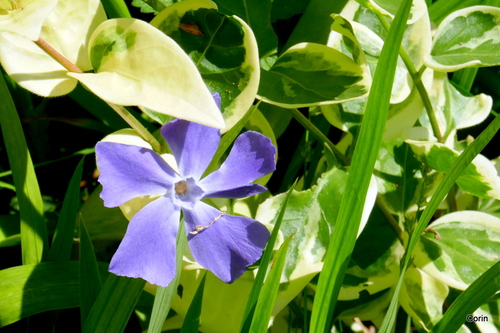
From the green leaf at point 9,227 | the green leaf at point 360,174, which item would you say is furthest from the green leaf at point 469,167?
the green leaf at point 9,227

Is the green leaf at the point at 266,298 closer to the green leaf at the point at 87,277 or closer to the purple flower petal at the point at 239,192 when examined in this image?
the purple flower petal at the point at 239,192

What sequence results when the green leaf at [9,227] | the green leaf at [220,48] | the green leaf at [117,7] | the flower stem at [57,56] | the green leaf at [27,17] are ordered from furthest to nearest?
1. the green leaf at [9,227]
2. the green leaf at [117,7]
3. the green leaf at [220,48]
4. the flower stem at [57,56]
5. the green leaf at [27,17]

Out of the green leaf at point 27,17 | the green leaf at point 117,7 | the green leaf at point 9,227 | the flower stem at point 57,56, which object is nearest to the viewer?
the green leaf at point 27,17

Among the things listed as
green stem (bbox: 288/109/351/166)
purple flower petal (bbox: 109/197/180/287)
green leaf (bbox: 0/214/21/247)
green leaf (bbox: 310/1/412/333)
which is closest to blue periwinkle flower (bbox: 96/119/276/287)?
purple flower petal (bbox: 109/197/180/287)

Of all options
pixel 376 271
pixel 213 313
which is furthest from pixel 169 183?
pixel 376 271

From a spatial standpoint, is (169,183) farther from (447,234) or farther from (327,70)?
(447,234)

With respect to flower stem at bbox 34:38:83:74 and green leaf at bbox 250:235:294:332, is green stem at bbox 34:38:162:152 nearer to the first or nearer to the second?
flower stem at bbox 34:38:83:74

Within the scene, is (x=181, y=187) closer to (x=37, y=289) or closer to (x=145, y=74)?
(x=145, y=74)
